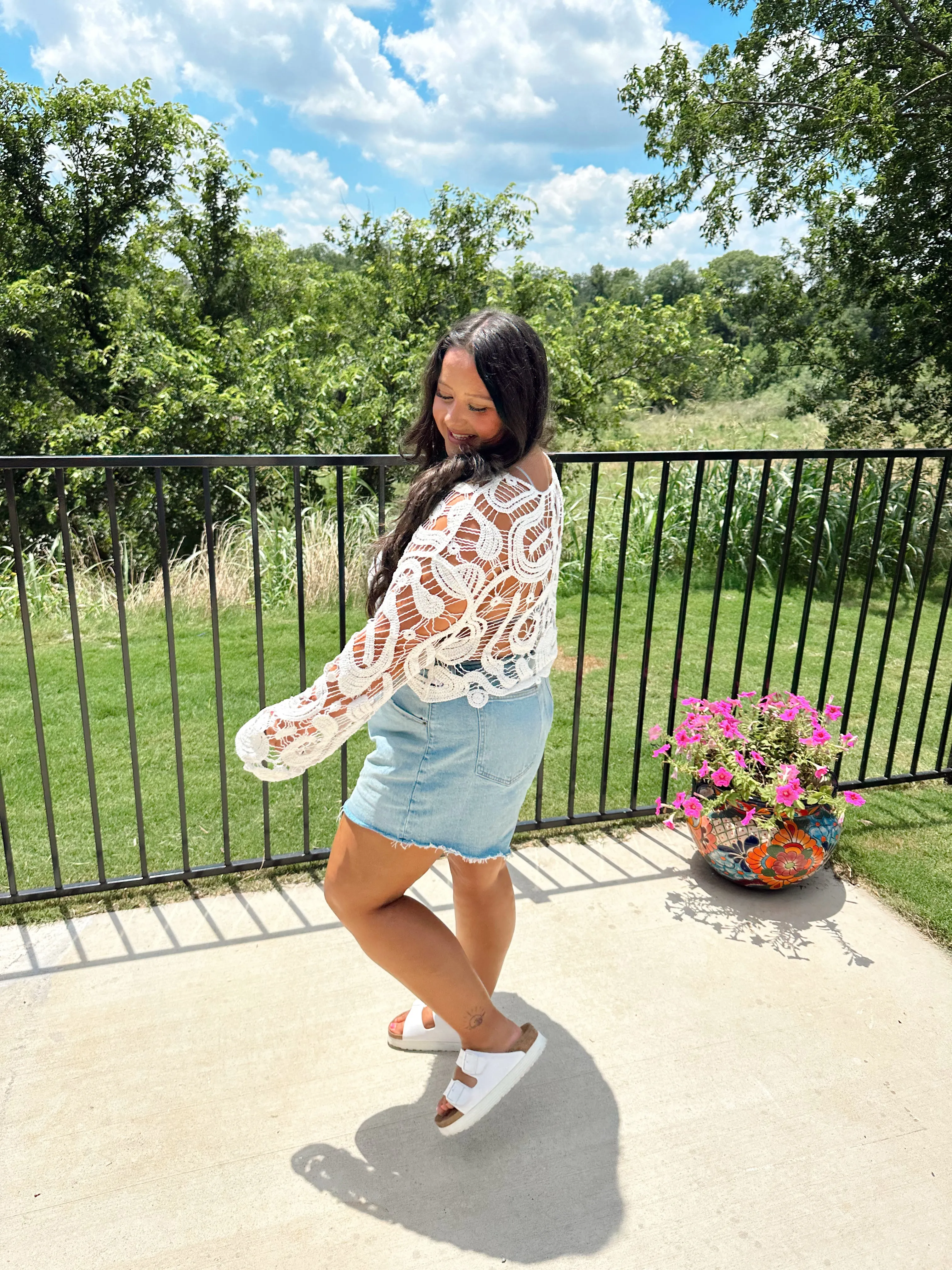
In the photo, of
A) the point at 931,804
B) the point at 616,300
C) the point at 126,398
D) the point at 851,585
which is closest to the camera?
the point at 931,804

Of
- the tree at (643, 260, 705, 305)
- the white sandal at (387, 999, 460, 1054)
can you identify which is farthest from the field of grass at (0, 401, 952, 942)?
the tree at (643, 260, 705, 305)

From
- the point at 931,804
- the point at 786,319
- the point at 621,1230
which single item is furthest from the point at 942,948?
the point at 786,319

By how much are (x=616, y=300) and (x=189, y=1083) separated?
963 centimetres

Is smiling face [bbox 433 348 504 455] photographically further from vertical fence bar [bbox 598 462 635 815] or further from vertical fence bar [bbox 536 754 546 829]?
vertical fence bar [bbox 536 754 546 829]

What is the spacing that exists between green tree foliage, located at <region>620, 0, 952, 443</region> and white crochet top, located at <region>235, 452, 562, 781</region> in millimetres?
7541

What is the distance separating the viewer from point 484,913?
67.2 inches

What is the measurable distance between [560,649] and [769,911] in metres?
3.04

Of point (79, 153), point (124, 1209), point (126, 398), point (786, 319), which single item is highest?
point (79, 153)

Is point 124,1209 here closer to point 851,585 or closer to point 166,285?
point 851,585

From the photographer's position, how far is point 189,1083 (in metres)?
1.76

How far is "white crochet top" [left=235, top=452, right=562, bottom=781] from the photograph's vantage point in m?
1.28

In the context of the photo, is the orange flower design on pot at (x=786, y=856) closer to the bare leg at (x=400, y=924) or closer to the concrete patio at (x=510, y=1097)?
the concrete patio at (x=510, y=1097)

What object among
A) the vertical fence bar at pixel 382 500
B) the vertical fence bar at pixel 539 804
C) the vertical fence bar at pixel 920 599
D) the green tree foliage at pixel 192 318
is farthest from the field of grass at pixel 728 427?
the vertical fence bar at pixel 382 500

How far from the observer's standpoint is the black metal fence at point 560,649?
2355 millimetres
